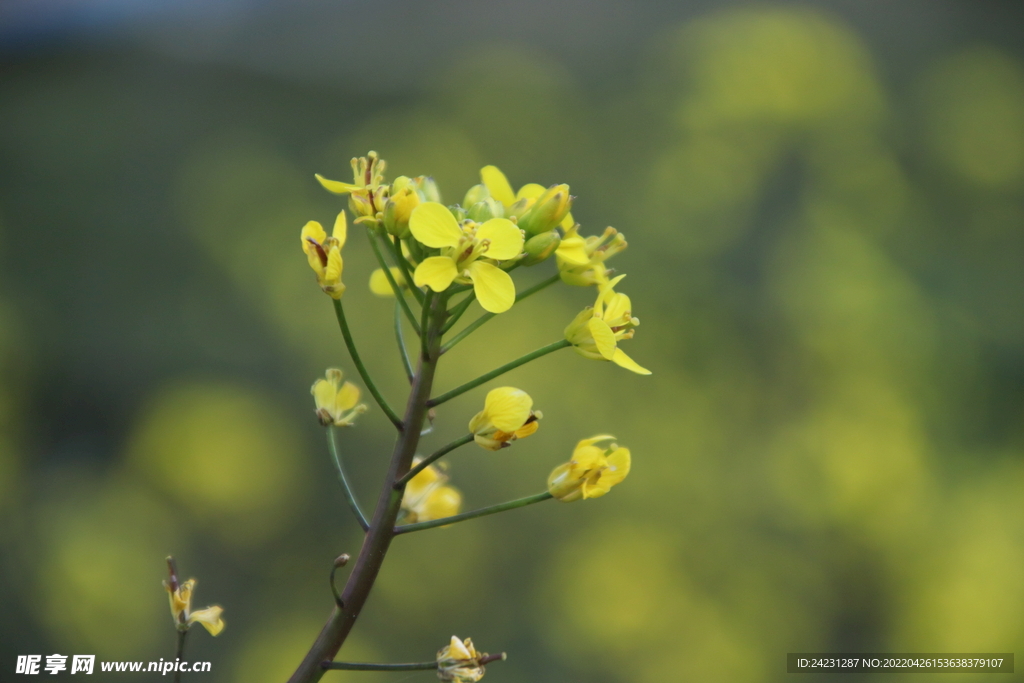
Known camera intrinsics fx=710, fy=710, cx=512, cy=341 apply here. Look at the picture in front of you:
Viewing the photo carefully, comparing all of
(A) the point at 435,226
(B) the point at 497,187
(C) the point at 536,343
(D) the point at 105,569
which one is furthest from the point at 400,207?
(D) the point at 105,569

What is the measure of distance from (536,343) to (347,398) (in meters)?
1.80

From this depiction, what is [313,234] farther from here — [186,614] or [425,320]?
[186,614]

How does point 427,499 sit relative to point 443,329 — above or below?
below

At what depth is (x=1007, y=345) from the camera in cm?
262

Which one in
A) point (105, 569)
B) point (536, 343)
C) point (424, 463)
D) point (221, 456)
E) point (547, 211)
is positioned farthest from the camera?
point (536, 343)

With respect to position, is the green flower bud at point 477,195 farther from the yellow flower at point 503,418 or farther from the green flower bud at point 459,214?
the yellow flower at point 503,418

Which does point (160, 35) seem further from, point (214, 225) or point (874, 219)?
point (874, 219)

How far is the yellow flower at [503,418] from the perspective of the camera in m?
0.52

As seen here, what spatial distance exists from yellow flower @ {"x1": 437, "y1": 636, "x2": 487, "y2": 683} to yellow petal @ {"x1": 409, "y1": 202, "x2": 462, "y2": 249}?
293 mm

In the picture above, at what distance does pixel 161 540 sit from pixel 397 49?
1.90 metres

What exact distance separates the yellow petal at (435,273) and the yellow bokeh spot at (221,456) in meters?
1.88

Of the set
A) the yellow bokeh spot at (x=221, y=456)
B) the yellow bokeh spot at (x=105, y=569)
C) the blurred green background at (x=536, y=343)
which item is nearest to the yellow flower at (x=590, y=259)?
the blurred green background at (x=536, y=343)

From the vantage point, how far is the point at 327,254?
1.85 feet

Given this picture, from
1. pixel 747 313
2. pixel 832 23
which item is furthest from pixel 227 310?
pixel 832 23
